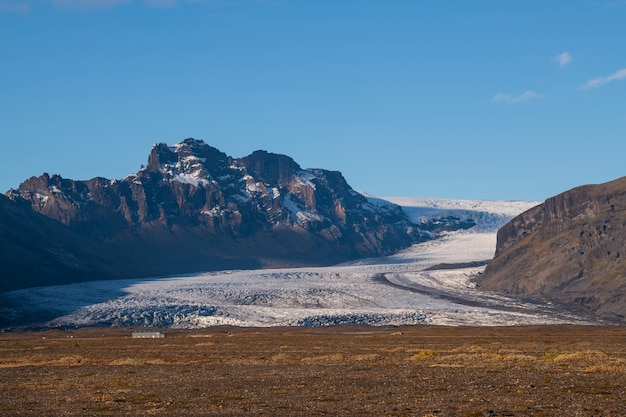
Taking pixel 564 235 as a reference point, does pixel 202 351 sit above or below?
below

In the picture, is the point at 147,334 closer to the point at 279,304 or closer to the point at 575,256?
the point at 279,304

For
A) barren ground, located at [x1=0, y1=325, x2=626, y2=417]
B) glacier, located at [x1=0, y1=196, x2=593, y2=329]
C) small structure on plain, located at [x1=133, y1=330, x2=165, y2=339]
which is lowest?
small structure on plain, located at [x1=133, y1=330, x2=165, y2=339]

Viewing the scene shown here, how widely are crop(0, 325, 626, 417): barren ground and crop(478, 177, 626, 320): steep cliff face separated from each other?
3096 inches

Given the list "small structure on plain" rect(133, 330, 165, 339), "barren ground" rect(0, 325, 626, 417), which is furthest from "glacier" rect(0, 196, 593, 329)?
"barren ground" rect(0, 325, 626, 417)

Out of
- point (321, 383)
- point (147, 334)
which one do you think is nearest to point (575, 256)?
point (147, 334)

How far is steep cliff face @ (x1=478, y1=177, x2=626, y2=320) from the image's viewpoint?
5246 inches

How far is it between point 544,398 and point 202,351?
112 feet

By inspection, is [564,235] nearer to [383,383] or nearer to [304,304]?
[304,304]

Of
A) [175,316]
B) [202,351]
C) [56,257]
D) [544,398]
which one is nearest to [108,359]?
[202,351]

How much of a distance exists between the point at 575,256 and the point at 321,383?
12186 centimetres

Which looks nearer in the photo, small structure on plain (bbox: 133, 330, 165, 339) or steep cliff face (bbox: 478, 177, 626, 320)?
small structure on plain (bbox: 133, 330, 165, 339)

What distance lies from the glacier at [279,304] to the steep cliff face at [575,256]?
6.32 m

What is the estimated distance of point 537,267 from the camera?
514ft

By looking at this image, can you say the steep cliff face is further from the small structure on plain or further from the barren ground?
the barren ground
